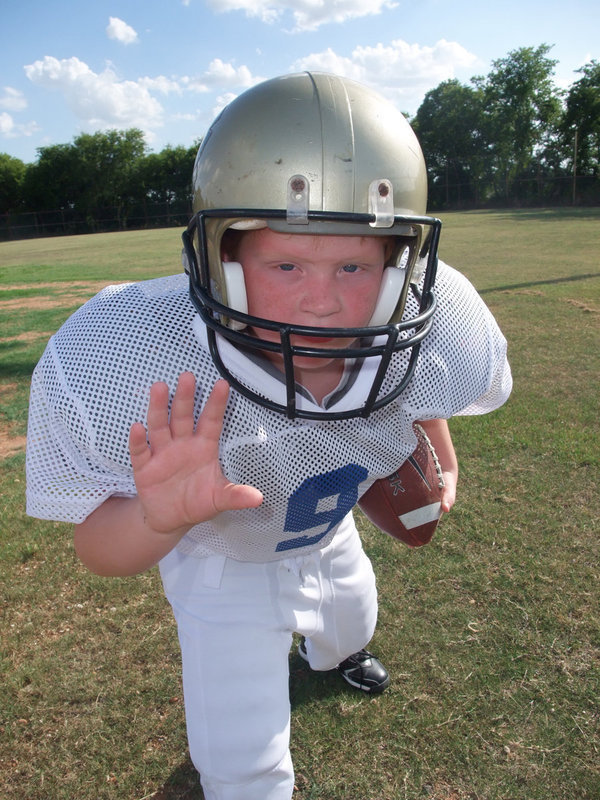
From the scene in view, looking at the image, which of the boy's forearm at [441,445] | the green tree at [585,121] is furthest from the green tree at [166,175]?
the boy's forearm at [441,445]

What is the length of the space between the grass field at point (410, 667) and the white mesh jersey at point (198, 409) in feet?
1.44

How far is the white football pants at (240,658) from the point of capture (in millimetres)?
1579

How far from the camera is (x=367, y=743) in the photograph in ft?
6.51

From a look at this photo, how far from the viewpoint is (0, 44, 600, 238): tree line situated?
4203 centimetres

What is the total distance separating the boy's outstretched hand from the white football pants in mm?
474

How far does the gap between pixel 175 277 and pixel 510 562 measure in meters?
1.89

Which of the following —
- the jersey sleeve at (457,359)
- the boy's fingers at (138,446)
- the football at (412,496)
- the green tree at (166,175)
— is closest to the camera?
the boy's fingers at (138,446)

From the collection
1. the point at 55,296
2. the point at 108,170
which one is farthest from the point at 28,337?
the point at 108,170

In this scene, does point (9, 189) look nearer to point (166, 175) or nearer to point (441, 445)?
point (166, 175)

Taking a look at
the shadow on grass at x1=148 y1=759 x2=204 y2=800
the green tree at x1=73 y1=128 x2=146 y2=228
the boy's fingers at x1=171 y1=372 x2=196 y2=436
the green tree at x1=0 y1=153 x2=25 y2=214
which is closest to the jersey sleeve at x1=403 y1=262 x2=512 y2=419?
the boy's fingers at x1=171 y1=372 x2=196 y2=436

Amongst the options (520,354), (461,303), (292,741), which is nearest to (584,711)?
(292,741)

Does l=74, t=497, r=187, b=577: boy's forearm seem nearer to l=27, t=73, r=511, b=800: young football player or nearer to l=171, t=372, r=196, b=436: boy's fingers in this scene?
l=27, t=73, r=511, b=800: young football player

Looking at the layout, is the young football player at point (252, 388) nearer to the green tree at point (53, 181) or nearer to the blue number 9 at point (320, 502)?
the blue number 9 at point (320, 502)

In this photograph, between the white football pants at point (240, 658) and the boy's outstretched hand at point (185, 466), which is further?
the white football pants at point (240, 658)
